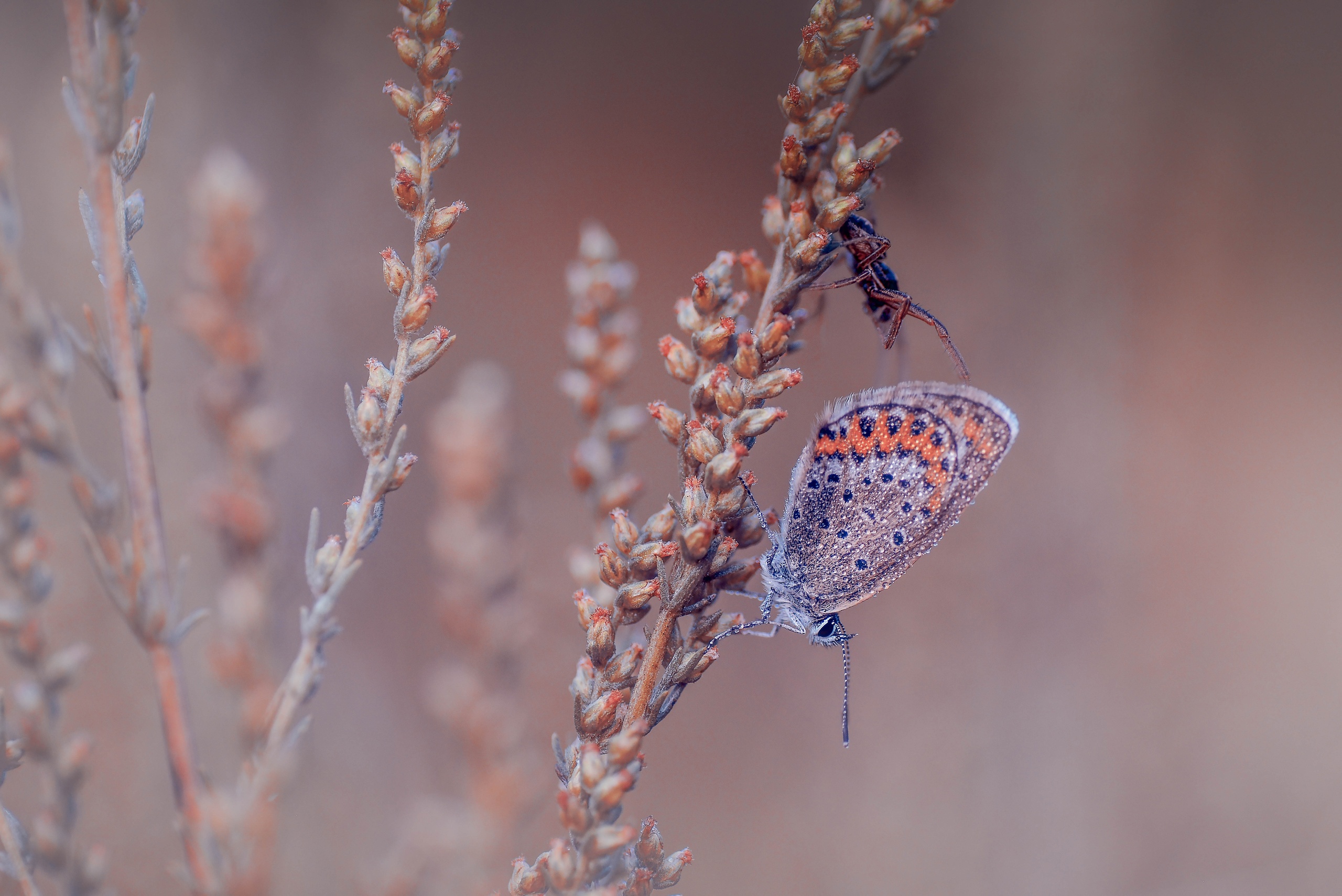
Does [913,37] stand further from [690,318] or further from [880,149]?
[690,318]

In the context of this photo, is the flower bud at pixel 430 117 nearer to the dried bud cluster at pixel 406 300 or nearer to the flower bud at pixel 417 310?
the dried bud cluster at pixel 406 300

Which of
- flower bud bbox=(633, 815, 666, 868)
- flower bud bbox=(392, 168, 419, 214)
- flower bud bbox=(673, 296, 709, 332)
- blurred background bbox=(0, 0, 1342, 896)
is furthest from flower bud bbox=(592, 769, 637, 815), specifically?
blurred background bbox=(0, 0, 1342, 896)

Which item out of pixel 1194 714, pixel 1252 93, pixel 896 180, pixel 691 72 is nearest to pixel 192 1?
pixel 691 72

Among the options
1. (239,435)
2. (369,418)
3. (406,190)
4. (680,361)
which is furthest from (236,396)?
(680,361)

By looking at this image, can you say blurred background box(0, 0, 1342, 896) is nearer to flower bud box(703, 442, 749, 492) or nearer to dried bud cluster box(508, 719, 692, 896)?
dried bud cluster box(508, 719, 692, 896)

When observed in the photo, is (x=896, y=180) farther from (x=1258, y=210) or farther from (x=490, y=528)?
(x=490, y=528)

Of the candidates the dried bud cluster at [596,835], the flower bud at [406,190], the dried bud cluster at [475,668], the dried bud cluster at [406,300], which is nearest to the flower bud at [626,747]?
the dried bud cluster at [596,835]
